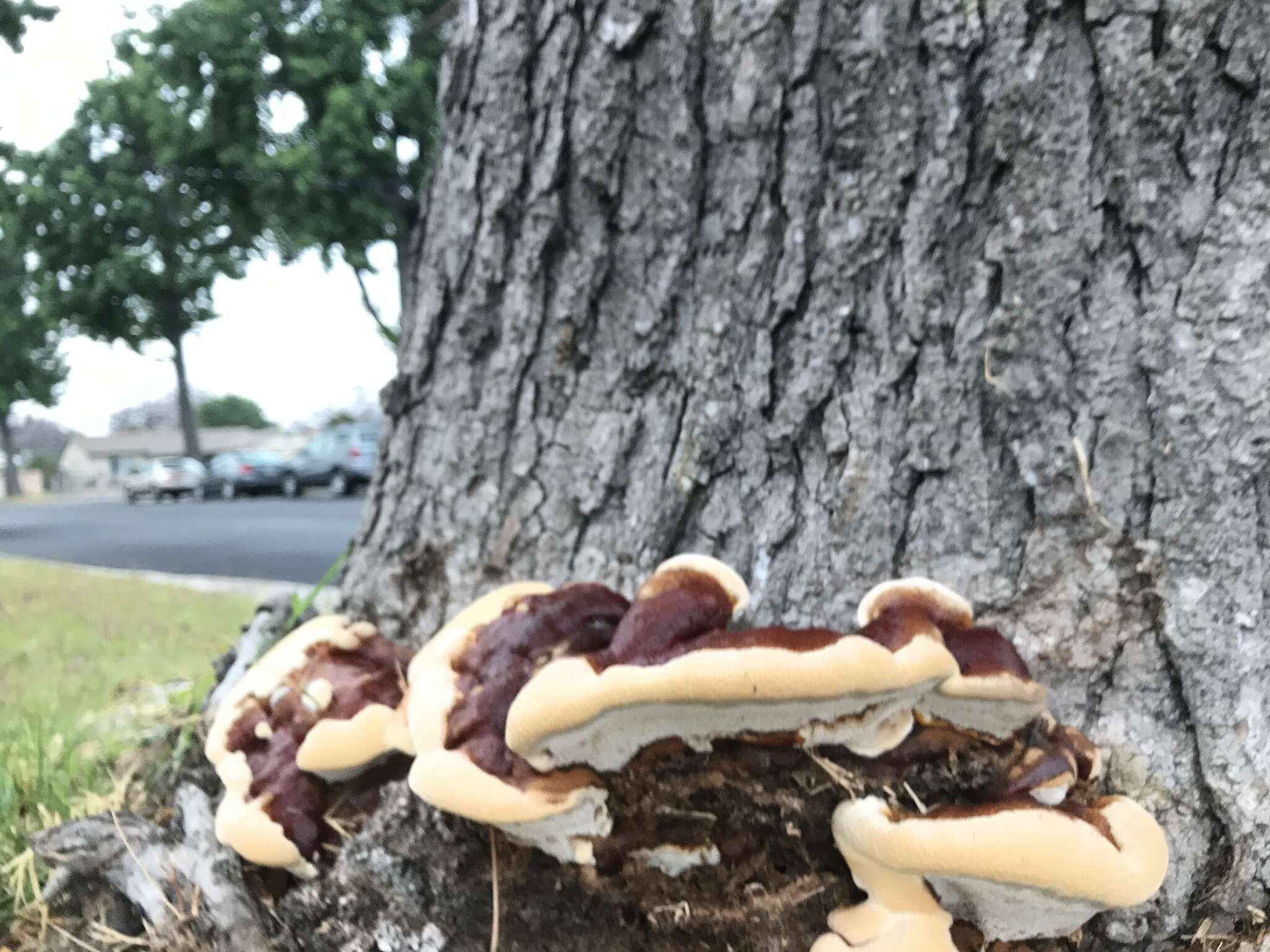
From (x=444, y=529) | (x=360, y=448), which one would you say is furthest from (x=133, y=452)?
(x=444, y=529)

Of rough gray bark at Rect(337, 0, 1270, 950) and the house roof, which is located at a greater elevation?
the house roof

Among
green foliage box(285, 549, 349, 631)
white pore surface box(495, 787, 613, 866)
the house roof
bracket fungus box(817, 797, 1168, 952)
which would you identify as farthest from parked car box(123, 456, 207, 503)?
the house roof

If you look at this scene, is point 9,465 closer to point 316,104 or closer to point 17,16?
point 316,104

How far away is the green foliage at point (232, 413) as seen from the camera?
1676 inches

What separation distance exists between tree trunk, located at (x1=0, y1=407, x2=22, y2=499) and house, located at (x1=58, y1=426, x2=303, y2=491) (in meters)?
15.7

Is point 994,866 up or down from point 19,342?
down

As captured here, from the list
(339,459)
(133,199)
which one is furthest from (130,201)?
(339,459)

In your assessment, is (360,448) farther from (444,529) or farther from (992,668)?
(992,668)

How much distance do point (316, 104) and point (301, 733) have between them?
12479mm

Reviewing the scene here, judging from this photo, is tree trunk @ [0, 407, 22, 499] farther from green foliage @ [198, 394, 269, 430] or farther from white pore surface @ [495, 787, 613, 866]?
green foliage @ [198, 394, 269, 430]

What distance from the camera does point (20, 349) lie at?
7195 mm

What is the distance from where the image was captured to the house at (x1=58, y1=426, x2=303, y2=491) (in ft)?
124

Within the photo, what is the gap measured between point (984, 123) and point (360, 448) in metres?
12.4

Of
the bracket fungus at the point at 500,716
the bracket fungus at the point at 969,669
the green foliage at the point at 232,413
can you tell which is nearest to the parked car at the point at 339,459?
the bracket fungus at the point at 500,716
